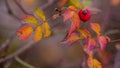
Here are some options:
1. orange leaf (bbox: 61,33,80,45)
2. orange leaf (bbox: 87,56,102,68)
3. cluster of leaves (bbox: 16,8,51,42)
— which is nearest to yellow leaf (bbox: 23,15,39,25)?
cluster of leaves (bbox: 16,8,51,42)

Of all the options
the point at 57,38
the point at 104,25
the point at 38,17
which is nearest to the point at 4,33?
the point at 57,38

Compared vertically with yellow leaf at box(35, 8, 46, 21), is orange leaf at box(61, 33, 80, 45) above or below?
below

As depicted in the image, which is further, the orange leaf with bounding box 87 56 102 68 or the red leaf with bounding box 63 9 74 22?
the orange leaf with bounding box 87 56 102 68

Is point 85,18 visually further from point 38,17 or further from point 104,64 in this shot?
point 104,64

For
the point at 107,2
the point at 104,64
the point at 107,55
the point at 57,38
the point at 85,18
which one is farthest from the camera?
the point at 107,2

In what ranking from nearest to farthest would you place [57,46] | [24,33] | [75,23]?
[75,23] → [24,33] → [57,46]

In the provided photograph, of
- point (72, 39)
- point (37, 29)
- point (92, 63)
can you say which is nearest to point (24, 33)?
point (37, 29)

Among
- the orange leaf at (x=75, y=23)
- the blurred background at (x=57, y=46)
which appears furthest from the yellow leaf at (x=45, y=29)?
the blurred background at (x=57, y=46)

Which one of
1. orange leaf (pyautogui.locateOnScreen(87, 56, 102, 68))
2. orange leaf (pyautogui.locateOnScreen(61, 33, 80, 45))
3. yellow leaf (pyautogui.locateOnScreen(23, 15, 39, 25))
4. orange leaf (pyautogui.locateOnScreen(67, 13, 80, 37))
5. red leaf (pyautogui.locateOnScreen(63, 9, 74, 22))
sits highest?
yellow leaf (pyautogui.locateOnScreen(23, 15, 39, 25))

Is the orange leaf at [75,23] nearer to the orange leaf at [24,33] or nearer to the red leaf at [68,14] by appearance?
the red leaf at [68,14]

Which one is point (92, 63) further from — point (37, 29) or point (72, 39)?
point (37, 29)

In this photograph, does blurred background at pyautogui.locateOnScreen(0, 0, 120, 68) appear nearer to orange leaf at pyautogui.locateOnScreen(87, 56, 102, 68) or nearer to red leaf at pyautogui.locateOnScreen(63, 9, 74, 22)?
orange leaf at pyautogui.locateOnScreen(87, 56, 102, 68)
